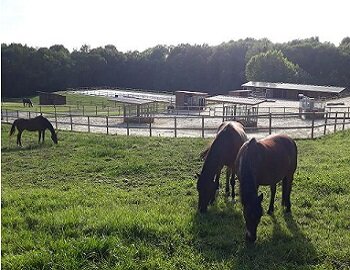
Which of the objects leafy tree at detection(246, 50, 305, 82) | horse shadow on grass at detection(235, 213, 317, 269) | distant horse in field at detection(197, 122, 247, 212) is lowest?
horse shadow on grass at detection(235, 213, 317, 269)

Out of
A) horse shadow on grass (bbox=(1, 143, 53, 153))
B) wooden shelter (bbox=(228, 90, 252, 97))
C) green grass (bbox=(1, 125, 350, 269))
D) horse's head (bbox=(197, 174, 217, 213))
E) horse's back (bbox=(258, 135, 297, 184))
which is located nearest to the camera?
green grass (bbox=(1, 125, 350, 269))

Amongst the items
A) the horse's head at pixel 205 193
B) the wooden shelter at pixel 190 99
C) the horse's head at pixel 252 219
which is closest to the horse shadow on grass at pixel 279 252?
the horse's head at pixel 252 219

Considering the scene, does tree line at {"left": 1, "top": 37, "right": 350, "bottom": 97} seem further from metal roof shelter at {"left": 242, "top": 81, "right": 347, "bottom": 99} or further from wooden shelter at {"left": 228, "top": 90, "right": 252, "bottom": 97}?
wooden shelter at {"left": 228, "top": 90, "right": 252, "bottom": 97}

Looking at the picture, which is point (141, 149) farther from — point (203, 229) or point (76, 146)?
point (203, 229)

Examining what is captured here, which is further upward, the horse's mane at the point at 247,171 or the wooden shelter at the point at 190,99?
the horse's mane at the point at 247,171

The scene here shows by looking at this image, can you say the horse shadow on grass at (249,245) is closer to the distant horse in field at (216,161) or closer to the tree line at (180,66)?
the distant horse in field at (216,161)

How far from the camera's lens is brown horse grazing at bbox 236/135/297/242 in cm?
434

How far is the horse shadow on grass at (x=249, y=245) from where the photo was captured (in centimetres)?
395

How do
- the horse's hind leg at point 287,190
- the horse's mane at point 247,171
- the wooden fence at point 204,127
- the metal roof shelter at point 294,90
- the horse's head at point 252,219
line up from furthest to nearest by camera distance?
the metal roof shelter at point 294,90
the wooden fence at point 204,127
the horse's hind leg at point 287,190
the horse's mane at point 247,171
the horse's head at point 252,219

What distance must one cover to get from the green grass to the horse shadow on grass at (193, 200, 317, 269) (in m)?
0.01

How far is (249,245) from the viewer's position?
14.0 ft

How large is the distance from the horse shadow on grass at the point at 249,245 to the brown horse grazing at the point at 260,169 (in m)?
0.22

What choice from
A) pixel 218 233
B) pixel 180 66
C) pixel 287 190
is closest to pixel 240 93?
pixel 180 66

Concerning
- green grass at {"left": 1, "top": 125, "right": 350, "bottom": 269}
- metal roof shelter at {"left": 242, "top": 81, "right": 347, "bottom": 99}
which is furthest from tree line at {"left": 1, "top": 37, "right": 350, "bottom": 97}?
green grass at {"left": 1, "top": 125, "right": 350, "bottom": 269}
